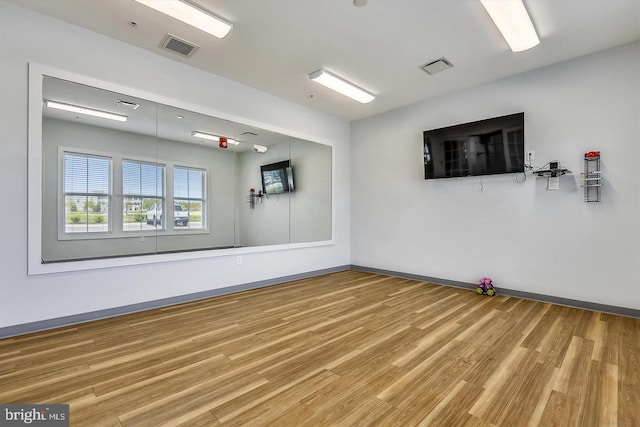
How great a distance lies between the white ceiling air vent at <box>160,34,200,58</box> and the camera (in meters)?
3.25

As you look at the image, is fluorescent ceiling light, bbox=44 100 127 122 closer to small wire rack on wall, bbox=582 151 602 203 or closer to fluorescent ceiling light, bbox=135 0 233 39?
fluorescent ceiling light, bbox=135 0 233 39

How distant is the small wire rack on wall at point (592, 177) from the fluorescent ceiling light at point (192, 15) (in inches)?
173

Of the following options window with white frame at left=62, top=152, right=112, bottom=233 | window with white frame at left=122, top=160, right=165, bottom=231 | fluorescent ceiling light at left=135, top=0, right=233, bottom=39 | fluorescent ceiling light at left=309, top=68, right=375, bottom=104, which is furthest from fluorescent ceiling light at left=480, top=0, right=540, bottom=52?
window with white frame at left=62, top=152, right=112, bottom=233

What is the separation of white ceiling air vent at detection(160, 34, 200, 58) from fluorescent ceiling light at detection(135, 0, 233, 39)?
0.47 m

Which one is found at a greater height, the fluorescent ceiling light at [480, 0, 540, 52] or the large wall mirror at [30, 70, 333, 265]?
the fluorescent ceiling light at [480, 0, 540, 52]

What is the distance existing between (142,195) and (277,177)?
2.15 meters

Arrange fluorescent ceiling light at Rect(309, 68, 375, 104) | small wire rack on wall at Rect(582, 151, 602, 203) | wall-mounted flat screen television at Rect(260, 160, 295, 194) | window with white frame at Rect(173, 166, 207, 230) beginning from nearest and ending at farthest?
small wire rack on wall at Rect(582, 151, 602, 203)
window with white frame at Rect(173, 166, 207, 230)
fluorescent ceiling light at Rect(309, 68, 375, 104)
wall-mounted flat screen television at Rect(260, 160, 295, 194)

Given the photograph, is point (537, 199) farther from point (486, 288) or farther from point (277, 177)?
point (277, 177)

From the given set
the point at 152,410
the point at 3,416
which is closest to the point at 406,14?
the point at 152,410

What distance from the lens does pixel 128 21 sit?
295 cm

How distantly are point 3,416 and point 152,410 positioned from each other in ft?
2.68

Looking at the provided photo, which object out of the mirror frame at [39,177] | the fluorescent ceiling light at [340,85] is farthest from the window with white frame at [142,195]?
the fluorescent ceiling light at [340,85]

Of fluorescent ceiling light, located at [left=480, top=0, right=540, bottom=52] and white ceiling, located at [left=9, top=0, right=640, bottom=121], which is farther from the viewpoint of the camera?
white ceiling, located at [left=9, top=0, right=640, bottom=121]

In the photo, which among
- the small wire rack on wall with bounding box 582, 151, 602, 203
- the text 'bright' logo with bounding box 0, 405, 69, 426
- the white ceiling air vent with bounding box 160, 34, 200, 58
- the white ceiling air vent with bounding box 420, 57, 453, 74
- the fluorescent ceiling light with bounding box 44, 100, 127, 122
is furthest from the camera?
the white ceiling air vent with bounding box 420, 57, 453, 74
